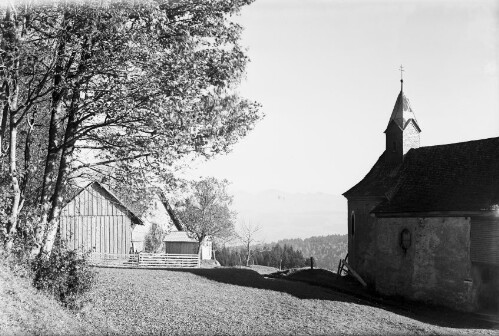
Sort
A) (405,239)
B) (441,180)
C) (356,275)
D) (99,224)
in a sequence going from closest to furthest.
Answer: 1. (405,239)
2. (441,180)
3. (356,275)
4. (99,224)

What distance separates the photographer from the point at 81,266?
51.0 ft

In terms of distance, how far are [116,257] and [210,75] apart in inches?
943

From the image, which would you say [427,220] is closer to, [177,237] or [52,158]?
[52,158]

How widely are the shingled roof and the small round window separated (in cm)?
140

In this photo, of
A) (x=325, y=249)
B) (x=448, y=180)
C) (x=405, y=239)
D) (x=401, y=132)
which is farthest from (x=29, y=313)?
(x=325, y=249)

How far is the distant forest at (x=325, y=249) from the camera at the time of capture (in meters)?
100

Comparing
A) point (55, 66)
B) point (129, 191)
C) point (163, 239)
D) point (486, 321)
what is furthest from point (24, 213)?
point (163, 239)

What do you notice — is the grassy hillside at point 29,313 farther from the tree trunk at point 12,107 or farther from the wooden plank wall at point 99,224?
the wooden plank wall at point 99,224

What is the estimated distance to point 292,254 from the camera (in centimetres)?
7300

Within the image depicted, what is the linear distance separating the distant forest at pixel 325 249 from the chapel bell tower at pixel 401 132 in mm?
60452

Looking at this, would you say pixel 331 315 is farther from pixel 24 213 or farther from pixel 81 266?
pixel 24 213

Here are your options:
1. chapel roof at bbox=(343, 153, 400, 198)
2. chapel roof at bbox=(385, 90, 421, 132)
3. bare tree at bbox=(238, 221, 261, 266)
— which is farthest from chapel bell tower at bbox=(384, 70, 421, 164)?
bare tree at bbox=(238, 221, 261, 266)

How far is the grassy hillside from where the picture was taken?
1170 cm

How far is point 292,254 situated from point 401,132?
4042 centimetres
